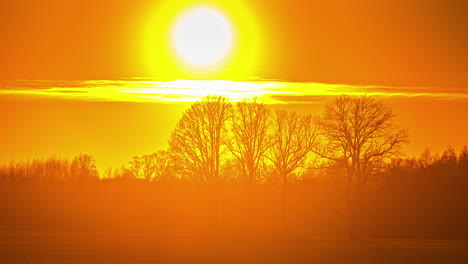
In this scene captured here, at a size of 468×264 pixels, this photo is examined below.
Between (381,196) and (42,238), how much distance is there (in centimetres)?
3737

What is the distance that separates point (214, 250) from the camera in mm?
67625

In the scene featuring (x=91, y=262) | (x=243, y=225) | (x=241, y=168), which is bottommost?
(x=91, y=262)

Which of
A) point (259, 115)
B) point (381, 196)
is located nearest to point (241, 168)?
point (259, 115)

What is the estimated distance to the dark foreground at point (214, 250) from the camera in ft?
195

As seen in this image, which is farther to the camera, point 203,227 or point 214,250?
point 203,227

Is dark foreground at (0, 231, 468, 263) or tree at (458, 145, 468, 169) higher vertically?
tree at (458, 145, 468, 169)

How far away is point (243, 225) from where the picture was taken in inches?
3954

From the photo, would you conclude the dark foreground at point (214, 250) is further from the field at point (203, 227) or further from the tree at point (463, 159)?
the tree at point (463, 159)

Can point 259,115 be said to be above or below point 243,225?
above

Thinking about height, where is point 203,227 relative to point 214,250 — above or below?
above

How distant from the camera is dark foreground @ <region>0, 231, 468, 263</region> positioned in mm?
59312

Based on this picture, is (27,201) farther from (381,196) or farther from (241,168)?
(381,196)

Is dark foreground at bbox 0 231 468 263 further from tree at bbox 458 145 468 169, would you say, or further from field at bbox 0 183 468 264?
tree at bbox 458 145 468 169

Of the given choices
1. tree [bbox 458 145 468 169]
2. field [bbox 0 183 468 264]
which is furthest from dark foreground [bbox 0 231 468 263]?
tree [bbox 458 145 468 169]
